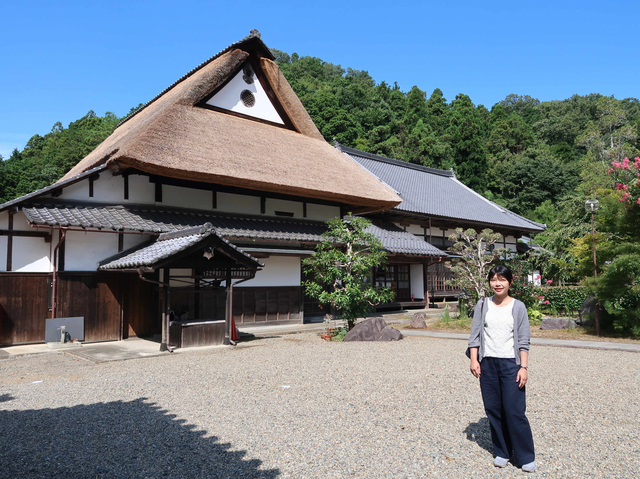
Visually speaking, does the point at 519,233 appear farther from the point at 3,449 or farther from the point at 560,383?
the point at 3,449

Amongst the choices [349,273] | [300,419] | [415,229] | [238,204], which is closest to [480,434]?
[300,419]

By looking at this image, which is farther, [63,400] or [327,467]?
[63,400]

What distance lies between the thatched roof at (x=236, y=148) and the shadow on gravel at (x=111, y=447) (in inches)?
265

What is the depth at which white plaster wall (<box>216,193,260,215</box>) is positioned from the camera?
12826 mm

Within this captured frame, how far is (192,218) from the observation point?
11859mm

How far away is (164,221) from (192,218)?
0.95 metres

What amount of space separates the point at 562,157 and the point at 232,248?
42.8 m

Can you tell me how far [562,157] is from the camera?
42.7 metres

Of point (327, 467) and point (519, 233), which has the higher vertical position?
point (519, 233)

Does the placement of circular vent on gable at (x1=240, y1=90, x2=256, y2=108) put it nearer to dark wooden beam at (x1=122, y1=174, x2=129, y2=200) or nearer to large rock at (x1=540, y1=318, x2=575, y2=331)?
dark wooden beam at (x1=122, y1=174, x2=129, y2=200)

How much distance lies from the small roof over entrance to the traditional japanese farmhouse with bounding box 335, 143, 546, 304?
7899 millimetres

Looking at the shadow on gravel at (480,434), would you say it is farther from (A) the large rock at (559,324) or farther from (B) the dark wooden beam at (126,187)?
(B) the dark wooden beam at (126,187)

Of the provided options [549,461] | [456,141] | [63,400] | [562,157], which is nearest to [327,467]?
[549,461]

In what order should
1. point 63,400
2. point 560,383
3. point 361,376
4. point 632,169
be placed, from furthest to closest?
point 632,169 < point 361,376 < point 560,383 < point 63,400
